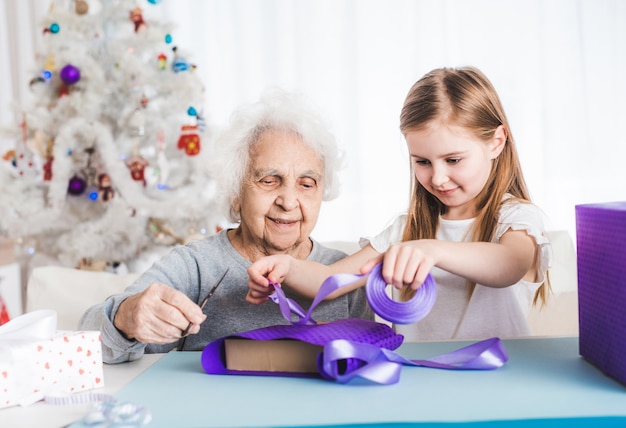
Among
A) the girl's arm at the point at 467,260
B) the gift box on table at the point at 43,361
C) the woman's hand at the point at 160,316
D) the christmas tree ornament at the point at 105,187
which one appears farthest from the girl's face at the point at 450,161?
the christmas tree ornament at the point at 105,187

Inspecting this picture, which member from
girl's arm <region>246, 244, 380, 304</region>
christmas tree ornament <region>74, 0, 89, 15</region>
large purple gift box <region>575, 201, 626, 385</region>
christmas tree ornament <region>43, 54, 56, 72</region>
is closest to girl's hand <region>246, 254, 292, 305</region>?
girl's arm <region>246, 244, 380, 304</region>

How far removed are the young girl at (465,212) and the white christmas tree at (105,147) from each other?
220 cm

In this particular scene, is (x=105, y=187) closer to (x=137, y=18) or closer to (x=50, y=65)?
(x=50, y=65)

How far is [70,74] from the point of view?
3627 millimetres

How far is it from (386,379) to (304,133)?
84 centimetres

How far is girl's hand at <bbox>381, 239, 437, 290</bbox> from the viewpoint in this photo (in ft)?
3.43

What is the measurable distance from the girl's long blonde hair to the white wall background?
302 cm

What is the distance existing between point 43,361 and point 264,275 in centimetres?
47

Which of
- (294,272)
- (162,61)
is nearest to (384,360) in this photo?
(294,272)

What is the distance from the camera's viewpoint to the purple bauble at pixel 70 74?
362 cm

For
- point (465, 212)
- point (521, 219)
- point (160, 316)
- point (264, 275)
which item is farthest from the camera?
point (465, 212)

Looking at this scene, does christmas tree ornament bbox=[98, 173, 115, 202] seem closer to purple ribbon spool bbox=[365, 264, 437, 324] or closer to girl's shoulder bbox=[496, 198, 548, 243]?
girl's shoulder bbox=[496, 198, 548, 243]

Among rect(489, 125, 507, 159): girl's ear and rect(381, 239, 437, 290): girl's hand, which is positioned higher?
rect(489, 125, 507, 159): girl's ear

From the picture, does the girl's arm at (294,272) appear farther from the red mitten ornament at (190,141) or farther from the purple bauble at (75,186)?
the purple bauble at (75,186)
